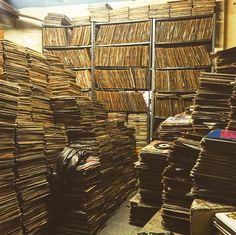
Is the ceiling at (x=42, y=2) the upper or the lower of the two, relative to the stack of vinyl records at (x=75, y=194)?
upper

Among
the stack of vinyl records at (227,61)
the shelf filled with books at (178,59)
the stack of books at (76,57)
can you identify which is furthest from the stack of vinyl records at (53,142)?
the stack of books at (76,57)

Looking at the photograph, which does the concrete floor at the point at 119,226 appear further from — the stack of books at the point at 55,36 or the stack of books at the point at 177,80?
the stack of books at the point at 55,36

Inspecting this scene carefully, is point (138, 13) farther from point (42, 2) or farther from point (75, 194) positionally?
point (75, 194)

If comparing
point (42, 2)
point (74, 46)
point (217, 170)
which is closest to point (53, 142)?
point (217, 170)

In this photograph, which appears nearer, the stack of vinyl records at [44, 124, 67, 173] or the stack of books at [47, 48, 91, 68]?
the stack of vinyl records at [44, 124, 67, 173]

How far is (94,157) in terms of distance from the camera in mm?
3609

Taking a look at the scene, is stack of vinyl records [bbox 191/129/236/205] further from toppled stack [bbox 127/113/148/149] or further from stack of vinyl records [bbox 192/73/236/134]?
toppled stack [bbox 127/113/148/149]

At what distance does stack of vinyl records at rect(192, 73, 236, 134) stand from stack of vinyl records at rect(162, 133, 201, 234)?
0.40ft

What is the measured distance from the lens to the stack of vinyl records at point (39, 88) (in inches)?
142

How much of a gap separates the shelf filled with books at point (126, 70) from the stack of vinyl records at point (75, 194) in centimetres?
248

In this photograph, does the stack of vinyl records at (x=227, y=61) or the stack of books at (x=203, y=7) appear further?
the stack of books at (x=203, y=7)

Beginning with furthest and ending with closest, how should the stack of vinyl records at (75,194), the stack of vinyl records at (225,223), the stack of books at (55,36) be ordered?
1. the stack of books at (55,36)
2. the stack of vinyl records at (75,194)
3. the stack of vinyl records at (225,223)

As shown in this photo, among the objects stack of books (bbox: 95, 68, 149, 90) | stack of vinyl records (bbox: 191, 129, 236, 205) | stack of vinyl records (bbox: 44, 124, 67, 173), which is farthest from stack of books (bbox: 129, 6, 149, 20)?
stack of vinyl records (bbox: 191, 129, 236, 205)

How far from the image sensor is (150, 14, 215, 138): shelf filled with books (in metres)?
5.25
